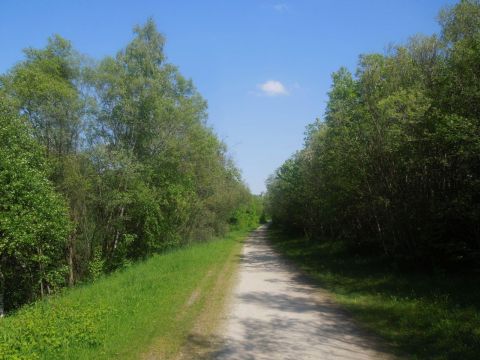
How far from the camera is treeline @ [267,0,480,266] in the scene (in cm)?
1080

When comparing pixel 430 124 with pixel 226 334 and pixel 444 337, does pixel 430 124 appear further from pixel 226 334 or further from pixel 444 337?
pixel 226 334

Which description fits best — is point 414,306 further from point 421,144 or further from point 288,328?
point 421,144

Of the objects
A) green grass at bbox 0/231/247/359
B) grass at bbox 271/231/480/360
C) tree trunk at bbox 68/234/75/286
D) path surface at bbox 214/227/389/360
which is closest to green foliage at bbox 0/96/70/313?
tree trunk at bbox 68/234/75/286

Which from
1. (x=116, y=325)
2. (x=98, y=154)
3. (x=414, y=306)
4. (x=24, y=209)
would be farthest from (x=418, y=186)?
(x=98, y=154)

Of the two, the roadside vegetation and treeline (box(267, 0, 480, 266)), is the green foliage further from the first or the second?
treeline (box(267, 0, 480, 266))

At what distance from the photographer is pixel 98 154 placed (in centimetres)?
2372

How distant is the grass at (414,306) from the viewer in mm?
7172

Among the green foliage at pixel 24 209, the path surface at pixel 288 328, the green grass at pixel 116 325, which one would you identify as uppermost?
the green foliage at pixel 24 209

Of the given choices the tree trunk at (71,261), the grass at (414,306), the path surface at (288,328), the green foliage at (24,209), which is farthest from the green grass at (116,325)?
the tree trunk at (71,261)

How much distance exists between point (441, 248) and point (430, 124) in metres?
4.38

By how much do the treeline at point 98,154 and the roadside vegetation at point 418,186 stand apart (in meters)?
12.5

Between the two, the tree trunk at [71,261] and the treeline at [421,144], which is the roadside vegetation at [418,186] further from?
the tree trunk at [71,261]

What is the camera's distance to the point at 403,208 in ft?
46.8

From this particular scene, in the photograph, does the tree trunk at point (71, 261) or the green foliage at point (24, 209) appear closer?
the green foliage at point (24, 209)
